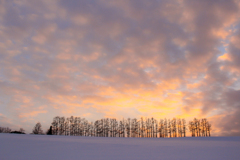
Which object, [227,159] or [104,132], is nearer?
[227,159]

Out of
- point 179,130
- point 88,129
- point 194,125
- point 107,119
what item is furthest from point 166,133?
point 88,129

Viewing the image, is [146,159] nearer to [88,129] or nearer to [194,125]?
[194,125]

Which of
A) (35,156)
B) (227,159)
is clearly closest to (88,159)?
(35,156)

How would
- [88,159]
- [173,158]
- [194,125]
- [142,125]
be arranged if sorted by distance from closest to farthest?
[88,159], [173,158], [194,125], [142,125]

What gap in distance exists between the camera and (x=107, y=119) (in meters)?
120

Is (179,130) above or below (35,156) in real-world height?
below

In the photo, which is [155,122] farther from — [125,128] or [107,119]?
[107,119]

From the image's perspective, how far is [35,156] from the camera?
13.1 metres

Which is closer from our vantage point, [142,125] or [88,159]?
[88,159]

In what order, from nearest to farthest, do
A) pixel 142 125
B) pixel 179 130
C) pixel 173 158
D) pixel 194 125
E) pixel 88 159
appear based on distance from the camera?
pixel 88 159, pixel 173 158, pixel 194 125, pixel 179 130, pixel 142 125

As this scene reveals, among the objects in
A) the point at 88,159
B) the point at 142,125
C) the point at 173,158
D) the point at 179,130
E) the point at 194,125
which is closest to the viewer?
the point at 88,159

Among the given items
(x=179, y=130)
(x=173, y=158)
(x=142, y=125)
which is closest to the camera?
(x=173, y=158)

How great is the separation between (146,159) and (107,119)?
108867 mm

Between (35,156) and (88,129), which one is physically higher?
(35,156)
